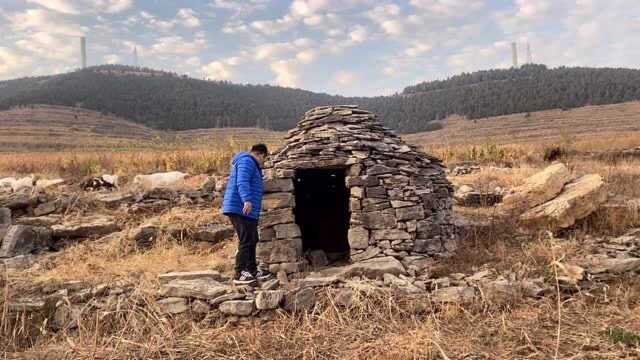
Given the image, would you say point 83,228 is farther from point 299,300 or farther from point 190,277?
point 299,300

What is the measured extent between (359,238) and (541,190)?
4.15 m

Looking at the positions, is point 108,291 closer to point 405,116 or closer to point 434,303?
point 434,303

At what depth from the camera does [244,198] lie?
228 inches

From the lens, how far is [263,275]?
6.84 meters

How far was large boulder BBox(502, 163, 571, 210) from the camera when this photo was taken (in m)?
8.66

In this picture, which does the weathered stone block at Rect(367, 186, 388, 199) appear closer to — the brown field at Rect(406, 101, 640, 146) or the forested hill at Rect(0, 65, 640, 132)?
the brown field at Rect(406, 101, 640, 146)

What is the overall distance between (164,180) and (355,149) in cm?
802

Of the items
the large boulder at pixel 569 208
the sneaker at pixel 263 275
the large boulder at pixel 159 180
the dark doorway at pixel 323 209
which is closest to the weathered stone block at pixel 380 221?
the sneaker at pixel 263 275

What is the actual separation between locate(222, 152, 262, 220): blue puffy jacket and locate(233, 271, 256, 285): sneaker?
0.75 metres

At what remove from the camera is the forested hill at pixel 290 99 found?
57094mm

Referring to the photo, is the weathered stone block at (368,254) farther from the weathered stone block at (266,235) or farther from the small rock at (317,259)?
the weathered stone block at (266,235)

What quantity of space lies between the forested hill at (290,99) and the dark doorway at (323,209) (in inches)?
1847

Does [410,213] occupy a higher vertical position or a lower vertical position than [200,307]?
higher

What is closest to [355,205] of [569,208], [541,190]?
[569,208]
